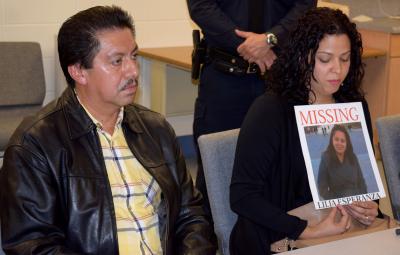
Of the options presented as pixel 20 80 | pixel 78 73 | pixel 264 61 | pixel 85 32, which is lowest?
pixel 20 80

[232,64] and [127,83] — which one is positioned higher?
[127,83]

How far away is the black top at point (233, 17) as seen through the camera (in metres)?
2.79

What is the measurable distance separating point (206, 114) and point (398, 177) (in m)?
1.00

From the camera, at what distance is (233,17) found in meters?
2.85

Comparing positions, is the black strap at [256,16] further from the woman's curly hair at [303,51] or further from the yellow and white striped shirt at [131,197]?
the yellow and white striped shirt at [131,197]

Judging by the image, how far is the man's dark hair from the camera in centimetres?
171

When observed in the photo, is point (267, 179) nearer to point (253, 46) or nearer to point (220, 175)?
point (220, 175)

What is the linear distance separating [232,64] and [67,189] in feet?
4.42

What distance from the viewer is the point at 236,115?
2885 millimetres

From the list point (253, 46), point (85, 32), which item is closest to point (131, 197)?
point (85, 32)

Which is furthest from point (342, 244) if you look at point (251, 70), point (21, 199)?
point (251, 70)

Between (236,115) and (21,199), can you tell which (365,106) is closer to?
(236,115)

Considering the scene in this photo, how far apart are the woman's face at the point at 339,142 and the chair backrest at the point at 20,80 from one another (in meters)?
2.50

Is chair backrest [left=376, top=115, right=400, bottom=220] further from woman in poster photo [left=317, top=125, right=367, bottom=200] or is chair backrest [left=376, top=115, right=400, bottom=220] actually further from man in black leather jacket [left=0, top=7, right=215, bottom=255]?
man in black leather jacket [left=0, top=7, right=215, bottom=255]
